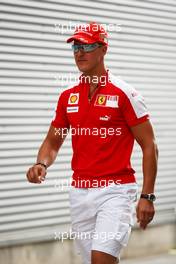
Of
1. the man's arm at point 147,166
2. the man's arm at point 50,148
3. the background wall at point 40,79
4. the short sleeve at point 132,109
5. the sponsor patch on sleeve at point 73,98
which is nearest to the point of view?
the man's arm at point 147,166

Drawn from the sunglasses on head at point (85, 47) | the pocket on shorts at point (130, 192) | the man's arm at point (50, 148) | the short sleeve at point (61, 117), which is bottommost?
the pocket on shorts at point (130, 192)

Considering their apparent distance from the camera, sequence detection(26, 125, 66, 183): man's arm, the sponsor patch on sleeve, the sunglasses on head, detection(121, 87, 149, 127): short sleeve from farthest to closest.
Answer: detection(26, 125, 66, 183): man's arm
the sponsor patch on sleeve
the sunglasses on head
detection(121, 87, 149, 127): short sleeve

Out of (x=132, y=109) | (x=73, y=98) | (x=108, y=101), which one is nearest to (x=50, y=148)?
(x=73, y=98)

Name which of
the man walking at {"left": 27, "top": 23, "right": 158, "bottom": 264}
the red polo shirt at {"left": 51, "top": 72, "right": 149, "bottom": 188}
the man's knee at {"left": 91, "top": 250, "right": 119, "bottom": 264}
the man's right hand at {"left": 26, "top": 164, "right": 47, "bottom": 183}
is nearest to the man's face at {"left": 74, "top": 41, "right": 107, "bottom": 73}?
the man walking at {"left": 27, "top": 23, "right": 158, "bottom": 264}

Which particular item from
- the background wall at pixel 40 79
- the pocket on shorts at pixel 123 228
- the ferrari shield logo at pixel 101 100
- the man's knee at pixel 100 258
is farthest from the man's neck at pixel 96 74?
the background wall at pixel 40 79

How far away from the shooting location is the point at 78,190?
543 cm

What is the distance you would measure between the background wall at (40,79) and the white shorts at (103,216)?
2.51 meters

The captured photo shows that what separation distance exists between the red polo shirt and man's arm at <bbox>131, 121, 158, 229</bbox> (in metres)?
0.07

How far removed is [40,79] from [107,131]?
10.4 ft

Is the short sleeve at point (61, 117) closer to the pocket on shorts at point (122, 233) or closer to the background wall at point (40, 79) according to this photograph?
the pocket on shorts at point (122, 233)

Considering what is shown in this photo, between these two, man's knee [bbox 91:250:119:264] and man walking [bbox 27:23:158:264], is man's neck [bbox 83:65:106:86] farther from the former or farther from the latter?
man's knee [bbox 91:250:119:264]

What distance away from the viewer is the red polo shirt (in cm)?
527

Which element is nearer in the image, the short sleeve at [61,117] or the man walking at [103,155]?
the man walking at [103,155]

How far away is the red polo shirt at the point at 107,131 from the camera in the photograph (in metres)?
5.27
